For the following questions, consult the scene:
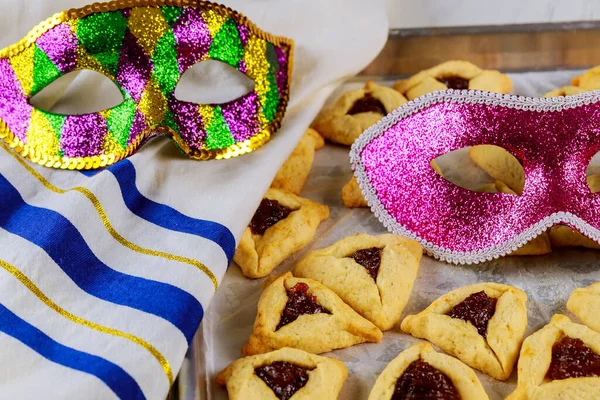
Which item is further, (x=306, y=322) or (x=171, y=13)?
(x=171, y=13)

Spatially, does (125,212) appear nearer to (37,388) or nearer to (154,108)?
(154,108)

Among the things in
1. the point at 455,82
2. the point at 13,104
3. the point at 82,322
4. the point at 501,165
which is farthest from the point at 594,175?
the point at 13,104

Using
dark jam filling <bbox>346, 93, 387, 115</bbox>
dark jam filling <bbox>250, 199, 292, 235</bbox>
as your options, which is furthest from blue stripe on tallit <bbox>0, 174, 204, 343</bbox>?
dark jam filling <bbox>346, 93, 387, 115</bbox>

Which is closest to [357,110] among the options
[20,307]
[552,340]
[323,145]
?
[323,145]

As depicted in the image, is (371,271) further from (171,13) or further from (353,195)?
(171,13)

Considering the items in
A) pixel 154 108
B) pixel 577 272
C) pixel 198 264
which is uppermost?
pixel 154 108

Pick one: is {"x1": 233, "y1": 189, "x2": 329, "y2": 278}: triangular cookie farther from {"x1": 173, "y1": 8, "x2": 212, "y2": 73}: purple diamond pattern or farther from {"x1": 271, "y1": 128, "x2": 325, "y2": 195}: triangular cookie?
{"x1": 173, "y1": 8, "x2": 212, "y2": 73}: purple diamond pattern
